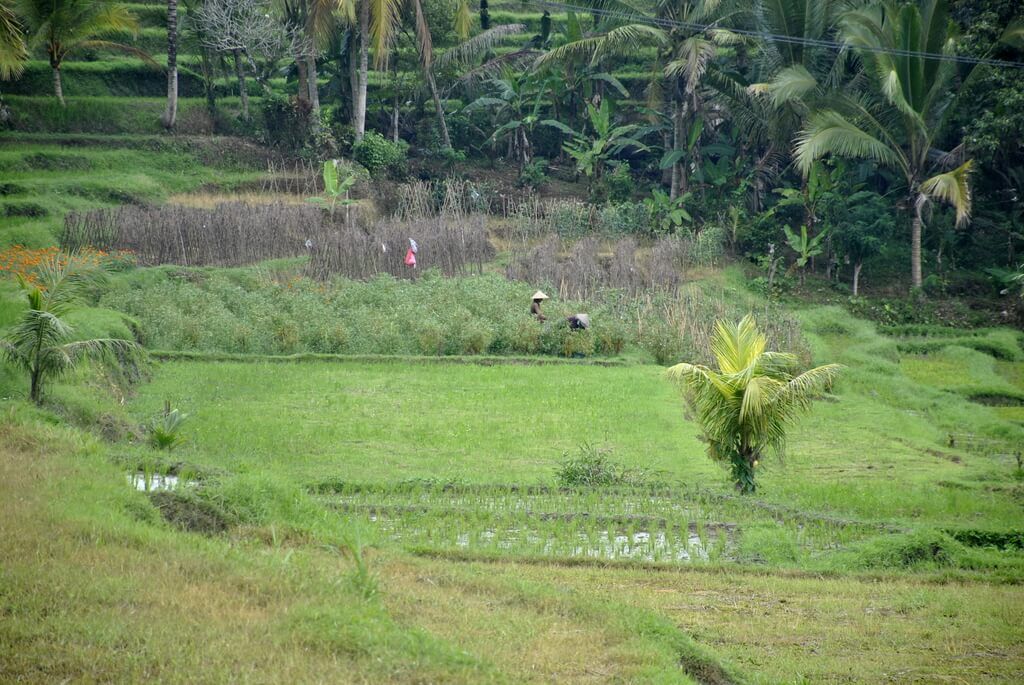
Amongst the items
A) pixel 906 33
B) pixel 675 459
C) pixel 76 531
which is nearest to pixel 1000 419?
pixel 675 459

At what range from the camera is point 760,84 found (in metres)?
24.4

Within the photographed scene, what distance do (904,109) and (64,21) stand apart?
18415mm

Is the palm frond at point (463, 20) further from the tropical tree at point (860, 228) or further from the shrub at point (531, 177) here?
the tropical tree at point (860, 228)

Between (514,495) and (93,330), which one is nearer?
(514,495)

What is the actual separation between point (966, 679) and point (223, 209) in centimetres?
1872

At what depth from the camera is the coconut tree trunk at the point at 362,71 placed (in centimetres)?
2653

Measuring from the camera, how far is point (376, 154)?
27.0 meters

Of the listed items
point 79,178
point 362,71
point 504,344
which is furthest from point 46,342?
point 362,71

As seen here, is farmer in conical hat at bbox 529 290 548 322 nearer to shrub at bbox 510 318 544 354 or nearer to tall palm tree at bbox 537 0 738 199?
shrub at bbox 510 318 544 354

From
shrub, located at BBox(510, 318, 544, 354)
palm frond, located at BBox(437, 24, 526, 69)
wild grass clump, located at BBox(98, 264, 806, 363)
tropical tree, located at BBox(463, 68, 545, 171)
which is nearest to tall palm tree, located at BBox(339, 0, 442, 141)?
palm frond, located at BBox(437, 24, 526, 69)

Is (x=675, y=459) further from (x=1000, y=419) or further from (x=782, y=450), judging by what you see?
(x=1000, y=419)

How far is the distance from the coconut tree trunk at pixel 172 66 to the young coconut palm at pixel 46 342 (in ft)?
55.3

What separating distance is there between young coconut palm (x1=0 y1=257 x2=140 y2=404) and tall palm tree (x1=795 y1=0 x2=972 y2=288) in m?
15.0

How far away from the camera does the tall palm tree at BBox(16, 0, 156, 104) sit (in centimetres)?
2609
